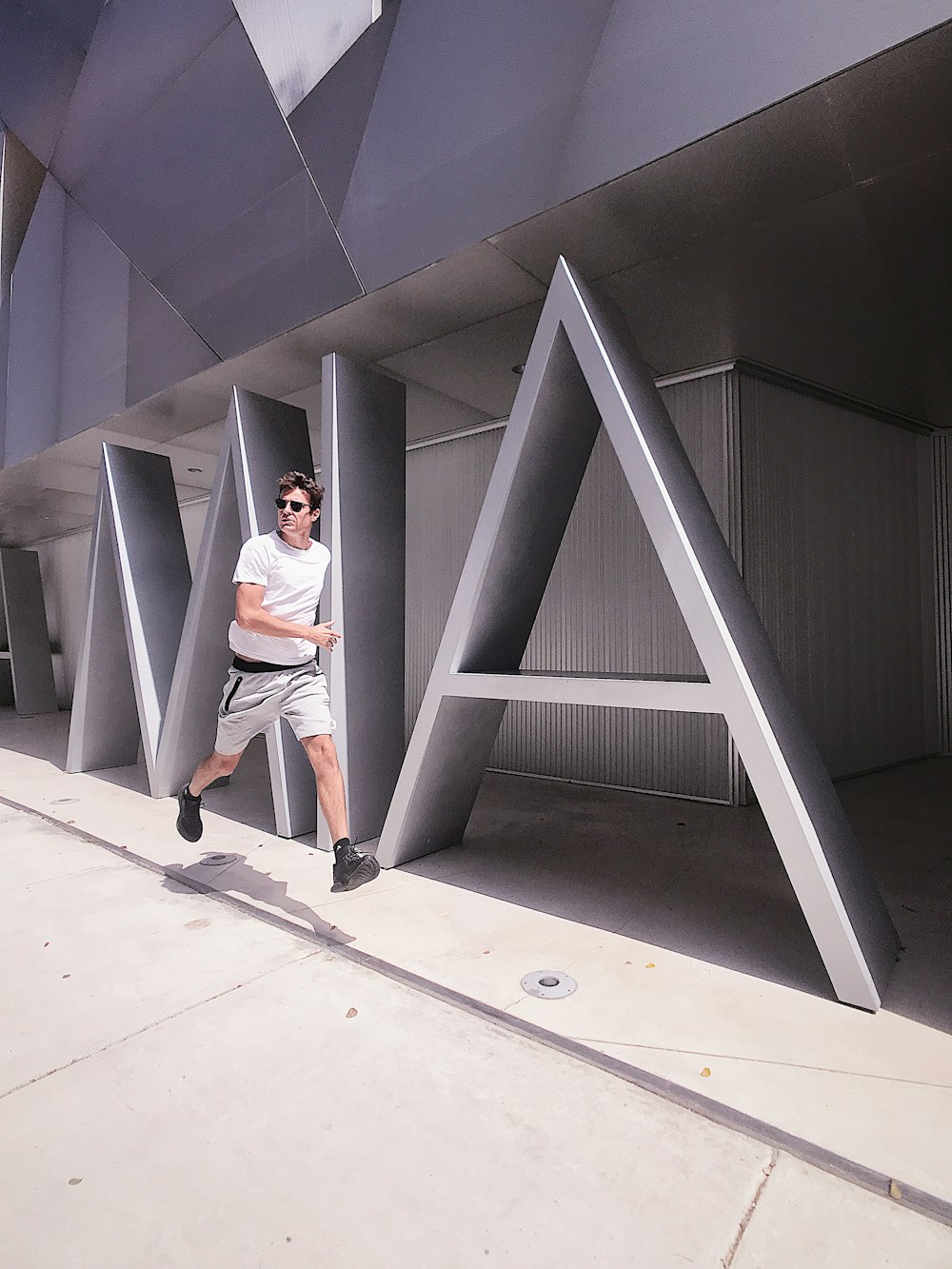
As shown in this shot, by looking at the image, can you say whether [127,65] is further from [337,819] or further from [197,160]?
[337,819]

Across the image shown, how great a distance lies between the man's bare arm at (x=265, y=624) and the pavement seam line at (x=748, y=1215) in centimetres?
247

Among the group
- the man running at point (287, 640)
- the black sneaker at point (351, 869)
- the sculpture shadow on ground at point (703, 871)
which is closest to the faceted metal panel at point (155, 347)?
the man running at point (287, 640)

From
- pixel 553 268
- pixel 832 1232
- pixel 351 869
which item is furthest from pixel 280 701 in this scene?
Answer: pixel 832 1232

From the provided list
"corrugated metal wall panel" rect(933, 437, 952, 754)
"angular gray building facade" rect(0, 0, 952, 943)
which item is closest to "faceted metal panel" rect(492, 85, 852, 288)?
"angular gray building facade" rect(0, 0, 952, 943)

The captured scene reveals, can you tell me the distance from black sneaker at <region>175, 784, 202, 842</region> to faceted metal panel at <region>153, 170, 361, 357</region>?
303 cm

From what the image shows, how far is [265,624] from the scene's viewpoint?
3584 mm

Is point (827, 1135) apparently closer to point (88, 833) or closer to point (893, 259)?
point (893, 259)

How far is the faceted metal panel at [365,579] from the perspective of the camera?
193 inches

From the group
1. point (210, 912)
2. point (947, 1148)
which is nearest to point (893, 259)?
point (947, 1148)

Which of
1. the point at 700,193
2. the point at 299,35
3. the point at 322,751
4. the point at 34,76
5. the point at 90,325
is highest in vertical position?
the point at 34,76

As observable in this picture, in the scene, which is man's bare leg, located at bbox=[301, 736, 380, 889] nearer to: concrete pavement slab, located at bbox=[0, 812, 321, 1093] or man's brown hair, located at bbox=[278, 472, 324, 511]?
concrete pavement slab, located at bbox=[0, 812, 321, 1093]

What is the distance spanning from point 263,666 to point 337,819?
0.89 meters

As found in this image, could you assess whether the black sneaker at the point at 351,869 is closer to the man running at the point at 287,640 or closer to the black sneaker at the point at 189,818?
the man running at the point at 287,640

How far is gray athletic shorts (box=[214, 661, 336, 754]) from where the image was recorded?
3738mm
